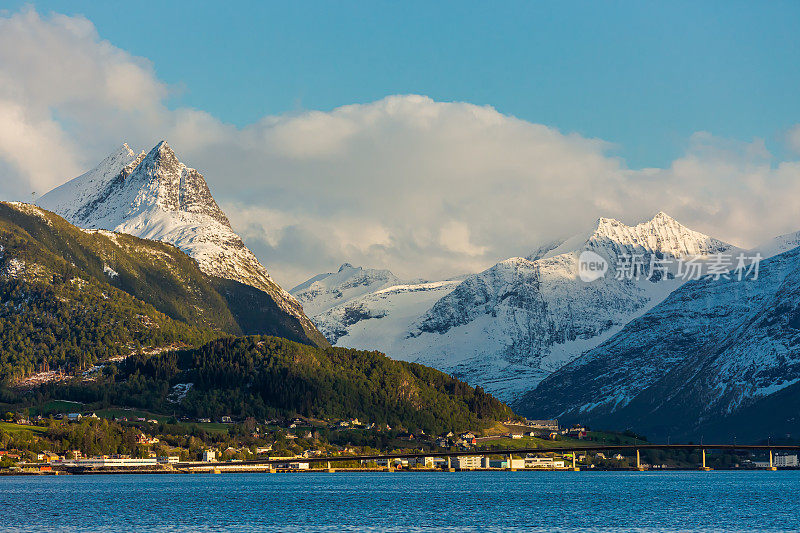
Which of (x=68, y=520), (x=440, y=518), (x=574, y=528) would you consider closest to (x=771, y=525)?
(x=574, y=528)

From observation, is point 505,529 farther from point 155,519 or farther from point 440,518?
point 155,519

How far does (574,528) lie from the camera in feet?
579

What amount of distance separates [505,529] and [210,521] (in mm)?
44880

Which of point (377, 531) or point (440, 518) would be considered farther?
point (440, 518)

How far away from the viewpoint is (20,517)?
186625 millimetres

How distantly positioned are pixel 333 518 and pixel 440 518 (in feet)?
53.6

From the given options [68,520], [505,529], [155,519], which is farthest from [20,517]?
[505,529]

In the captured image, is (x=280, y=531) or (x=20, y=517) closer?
(x=280, y=531)

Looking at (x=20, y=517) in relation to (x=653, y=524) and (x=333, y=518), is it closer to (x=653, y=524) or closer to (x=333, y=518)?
(x=333, y=518)

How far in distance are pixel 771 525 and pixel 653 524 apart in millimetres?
17644

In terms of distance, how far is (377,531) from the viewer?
555 ft

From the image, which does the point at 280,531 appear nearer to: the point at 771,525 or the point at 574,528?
the point at 574,528

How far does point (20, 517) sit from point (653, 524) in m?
94.3

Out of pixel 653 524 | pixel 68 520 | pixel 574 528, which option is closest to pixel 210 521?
pixel 68 520
